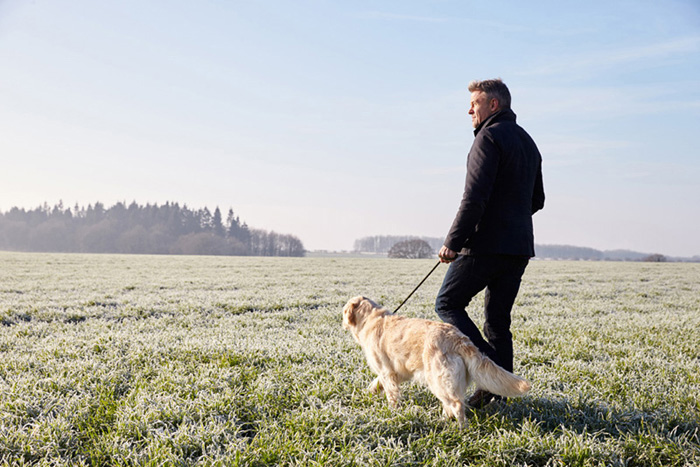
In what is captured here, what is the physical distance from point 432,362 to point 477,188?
1583mm

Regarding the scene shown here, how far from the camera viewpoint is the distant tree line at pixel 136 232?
328 feet

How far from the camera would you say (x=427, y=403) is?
3859mm

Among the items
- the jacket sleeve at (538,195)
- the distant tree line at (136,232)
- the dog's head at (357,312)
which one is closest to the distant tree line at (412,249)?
the distant tree line at (136,232)

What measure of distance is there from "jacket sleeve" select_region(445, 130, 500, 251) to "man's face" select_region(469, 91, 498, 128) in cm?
36

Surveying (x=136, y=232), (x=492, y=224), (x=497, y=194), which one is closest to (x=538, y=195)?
(x=497, y=194)

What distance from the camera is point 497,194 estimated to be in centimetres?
373

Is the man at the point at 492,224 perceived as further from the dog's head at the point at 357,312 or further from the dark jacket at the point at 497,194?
the dog's head at the point at 357,312

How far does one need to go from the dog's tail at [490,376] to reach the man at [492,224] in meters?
0.59

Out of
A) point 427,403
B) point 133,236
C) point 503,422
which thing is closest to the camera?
point 503,422

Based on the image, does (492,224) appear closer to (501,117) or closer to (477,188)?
(477,188)

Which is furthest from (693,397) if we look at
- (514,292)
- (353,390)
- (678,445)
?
(353,390)

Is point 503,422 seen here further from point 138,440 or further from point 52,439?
point 52,439

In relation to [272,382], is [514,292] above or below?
above

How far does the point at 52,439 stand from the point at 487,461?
11.2 ft
